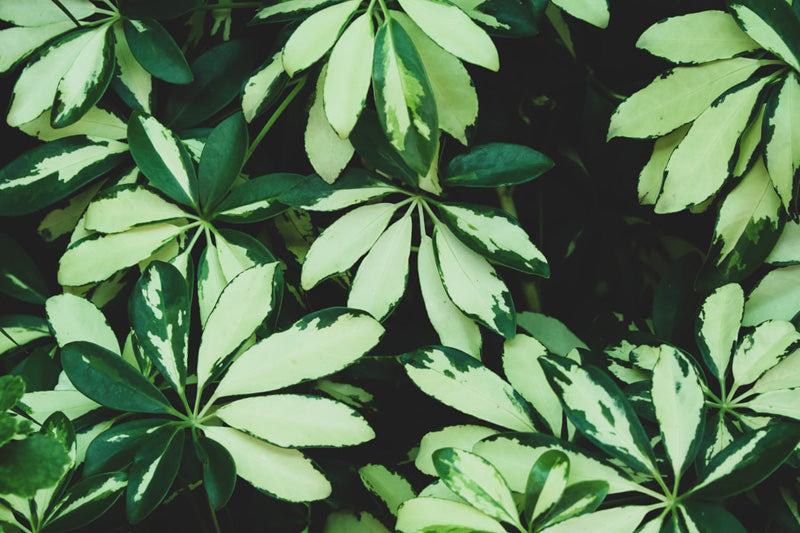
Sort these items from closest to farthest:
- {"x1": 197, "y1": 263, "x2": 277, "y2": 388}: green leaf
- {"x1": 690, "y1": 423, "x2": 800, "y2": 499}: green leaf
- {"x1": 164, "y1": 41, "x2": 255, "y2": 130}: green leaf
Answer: {"x1": 690, "y1": 423, "x2": 800, "y2": 499}: green leaf, {"x1": 197, "y1": 263, "x2": 277, "y2": 388}: green leaf, {"x1": 164, "y1": 41, "x2": 255, "y2": 130}: green leaf

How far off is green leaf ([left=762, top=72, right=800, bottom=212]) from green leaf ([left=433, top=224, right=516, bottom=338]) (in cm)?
29

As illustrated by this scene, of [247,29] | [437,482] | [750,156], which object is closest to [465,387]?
[437,482]

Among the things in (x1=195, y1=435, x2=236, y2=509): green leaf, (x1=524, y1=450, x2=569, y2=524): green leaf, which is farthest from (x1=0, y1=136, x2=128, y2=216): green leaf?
(x1=524, y1=450, x2=569, y2=524): green leaf

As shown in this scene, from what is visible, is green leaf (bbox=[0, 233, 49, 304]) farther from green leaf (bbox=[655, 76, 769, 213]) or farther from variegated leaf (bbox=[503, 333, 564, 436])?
green leaf (bbox=[655, 76, 769, 213])

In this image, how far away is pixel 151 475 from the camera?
1.85 ft

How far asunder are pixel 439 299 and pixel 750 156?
37 cm

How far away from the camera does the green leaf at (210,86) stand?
0.77 metres

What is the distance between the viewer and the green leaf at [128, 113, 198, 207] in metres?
0.69

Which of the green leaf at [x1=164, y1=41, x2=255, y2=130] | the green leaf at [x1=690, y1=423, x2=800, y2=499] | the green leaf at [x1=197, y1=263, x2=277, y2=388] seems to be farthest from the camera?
the green leaf at [x1=164, y1=41, x2=255, y2=130]

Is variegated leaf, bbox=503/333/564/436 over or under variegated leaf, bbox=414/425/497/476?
over

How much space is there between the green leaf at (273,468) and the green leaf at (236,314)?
7 centimetres

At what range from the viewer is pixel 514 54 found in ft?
2.78

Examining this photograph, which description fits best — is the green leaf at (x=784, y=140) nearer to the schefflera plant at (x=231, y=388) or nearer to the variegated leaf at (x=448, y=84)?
the variegated leaf at (x=448, y=84)

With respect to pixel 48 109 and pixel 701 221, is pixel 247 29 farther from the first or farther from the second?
pixel 701 221
